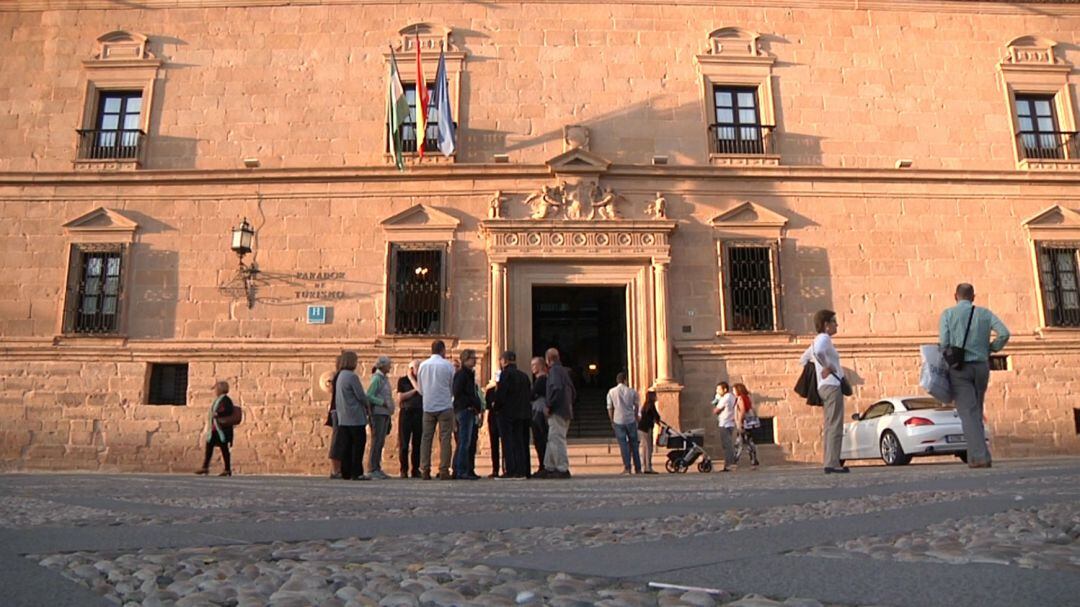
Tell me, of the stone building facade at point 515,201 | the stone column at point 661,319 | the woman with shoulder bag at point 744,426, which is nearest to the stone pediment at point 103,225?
the stone building facade at point 515,201

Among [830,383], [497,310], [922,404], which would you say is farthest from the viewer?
[497,310]

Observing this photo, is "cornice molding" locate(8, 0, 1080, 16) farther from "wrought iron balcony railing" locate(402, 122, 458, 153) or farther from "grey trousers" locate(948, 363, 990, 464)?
"grey trousers" locate(948, 363, 990, 464)

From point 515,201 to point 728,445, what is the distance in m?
6.10

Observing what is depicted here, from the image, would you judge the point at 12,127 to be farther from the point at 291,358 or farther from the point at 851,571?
the point at 851,571

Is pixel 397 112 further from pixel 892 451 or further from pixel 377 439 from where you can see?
pixel 892 451

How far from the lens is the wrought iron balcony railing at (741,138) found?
52.0 ft

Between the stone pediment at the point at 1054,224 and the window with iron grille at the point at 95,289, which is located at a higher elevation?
the stone pediment at the point at 1054,224

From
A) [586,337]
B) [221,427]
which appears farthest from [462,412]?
[586,337]

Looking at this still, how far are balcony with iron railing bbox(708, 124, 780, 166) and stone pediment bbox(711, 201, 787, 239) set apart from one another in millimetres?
1048

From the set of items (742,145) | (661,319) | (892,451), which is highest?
(742,145)

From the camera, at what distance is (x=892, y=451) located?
12.2 meters

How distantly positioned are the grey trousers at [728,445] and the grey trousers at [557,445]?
176 inches

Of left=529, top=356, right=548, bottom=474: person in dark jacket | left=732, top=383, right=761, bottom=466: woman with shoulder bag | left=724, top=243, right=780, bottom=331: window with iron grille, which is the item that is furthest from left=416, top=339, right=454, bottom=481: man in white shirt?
left=724, top=243, right=780, bottom=331: window with iron grille

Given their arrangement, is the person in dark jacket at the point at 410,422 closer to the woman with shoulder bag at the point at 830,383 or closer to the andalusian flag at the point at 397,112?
the woman with shoulder bag at the point at 830,383
